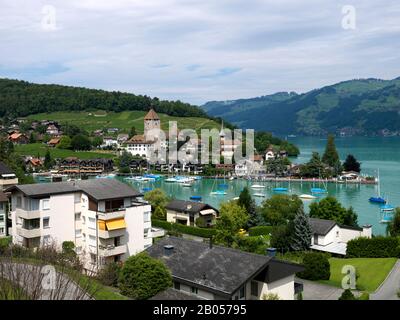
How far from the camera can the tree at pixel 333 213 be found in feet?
88.7

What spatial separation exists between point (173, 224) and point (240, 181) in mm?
36358

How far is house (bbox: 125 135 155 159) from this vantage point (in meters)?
81.2

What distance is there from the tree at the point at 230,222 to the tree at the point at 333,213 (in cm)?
419

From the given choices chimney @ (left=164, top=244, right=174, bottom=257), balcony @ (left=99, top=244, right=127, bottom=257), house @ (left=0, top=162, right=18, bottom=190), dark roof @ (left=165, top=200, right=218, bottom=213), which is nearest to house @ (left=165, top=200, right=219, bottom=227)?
dark roof @ (left=165, top=200, right=218, bottom=213)

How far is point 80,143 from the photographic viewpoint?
82312 millimetres

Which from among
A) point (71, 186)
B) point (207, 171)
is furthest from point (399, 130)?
point (71, 186)

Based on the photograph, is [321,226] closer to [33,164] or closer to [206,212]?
[206,212]

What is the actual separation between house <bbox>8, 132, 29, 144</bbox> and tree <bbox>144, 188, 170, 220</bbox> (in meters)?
60.6

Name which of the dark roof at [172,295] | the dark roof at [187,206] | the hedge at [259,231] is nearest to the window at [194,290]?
the dark roof at [172,295]

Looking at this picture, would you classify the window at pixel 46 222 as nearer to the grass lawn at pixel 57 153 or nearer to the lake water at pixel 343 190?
the lake water at pixel 343 190

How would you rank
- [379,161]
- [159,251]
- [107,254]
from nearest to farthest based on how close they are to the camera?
[159,251], [107,254], [379,161]

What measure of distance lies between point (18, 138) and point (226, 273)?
80.9 m

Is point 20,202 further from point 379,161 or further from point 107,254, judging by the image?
point 379,161
